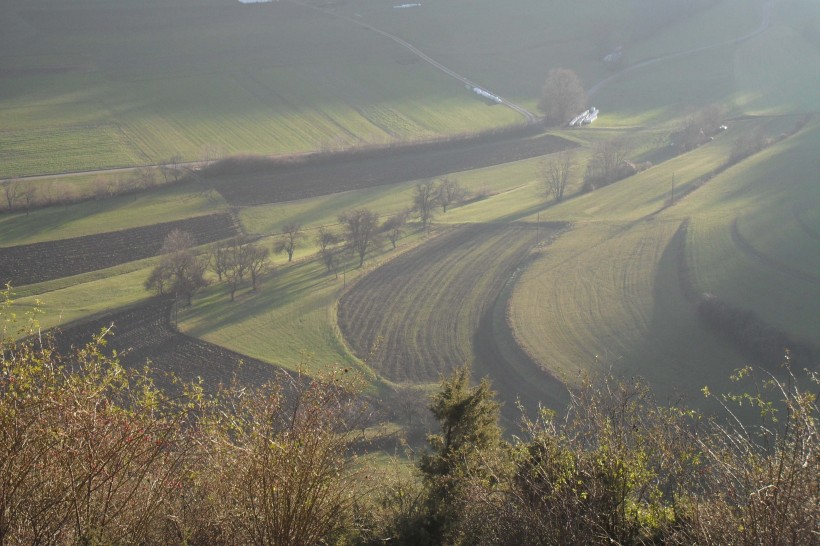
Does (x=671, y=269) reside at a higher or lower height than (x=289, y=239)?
higher

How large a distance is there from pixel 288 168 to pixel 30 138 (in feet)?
85.3

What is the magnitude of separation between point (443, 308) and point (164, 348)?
54.2ft

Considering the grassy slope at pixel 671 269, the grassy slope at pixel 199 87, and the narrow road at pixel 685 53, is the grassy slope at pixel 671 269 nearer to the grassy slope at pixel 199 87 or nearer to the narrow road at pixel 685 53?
the grassy slope at pixel 199 87

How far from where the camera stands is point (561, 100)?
96.7 m

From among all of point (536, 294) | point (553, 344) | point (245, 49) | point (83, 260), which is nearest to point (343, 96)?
point (245, 49)

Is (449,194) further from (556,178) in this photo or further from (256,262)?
(256,262)

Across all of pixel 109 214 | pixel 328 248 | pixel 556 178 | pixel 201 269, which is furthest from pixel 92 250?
pixel 556 178

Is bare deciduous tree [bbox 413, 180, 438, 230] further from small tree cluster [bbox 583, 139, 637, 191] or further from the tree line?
small tree cluster [bbox 583, 139, 637, 191]

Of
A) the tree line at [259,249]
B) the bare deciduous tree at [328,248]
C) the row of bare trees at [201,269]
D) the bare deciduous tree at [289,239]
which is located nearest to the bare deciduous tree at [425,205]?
the tree line at [259,249]

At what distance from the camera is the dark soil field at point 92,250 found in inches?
1934

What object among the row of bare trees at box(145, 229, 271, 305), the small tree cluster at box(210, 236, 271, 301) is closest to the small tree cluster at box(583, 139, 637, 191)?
the small tree cluster at box(210, 236, 271, 301)

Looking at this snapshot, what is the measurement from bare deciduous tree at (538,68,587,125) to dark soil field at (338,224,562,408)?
1704 inches

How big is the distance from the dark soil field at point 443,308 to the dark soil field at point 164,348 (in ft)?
21.2

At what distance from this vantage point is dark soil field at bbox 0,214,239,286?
161 ft
